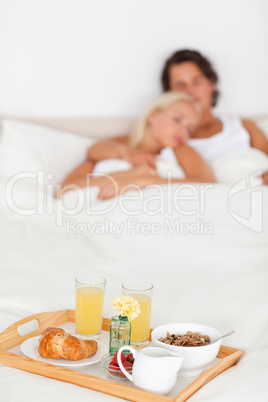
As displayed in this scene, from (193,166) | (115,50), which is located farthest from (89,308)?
(115,50)

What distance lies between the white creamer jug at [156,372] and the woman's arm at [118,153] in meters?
1.49

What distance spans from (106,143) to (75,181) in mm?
324

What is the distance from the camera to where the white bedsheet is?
96 centimetres

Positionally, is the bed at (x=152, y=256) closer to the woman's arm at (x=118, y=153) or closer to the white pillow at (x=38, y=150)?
the white pillow at (x=38, y=150)

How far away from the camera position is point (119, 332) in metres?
1.02

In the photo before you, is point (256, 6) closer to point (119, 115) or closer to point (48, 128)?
point (119, 115)

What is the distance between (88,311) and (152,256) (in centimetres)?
50

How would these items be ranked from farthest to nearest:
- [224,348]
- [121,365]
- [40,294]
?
[40,294] → [224,348] → [121,365]

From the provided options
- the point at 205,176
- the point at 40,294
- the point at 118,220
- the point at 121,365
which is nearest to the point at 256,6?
the point at 205,176

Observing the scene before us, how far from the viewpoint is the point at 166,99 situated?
8.55ft

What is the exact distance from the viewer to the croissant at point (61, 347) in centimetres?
100

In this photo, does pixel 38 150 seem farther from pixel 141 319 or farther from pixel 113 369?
pixel 113 369

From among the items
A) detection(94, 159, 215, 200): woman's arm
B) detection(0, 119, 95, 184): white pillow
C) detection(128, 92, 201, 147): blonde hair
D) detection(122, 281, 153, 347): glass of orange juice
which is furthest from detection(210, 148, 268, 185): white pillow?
detection(122, 281, 153, 347): glass of orange juice

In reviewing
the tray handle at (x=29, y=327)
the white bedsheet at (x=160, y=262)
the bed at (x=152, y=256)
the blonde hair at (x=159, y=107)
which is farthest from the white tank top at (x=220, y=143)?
the tray handle at (x=29, y=327)
